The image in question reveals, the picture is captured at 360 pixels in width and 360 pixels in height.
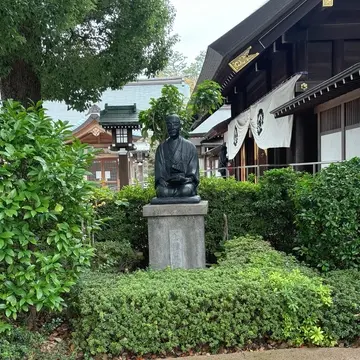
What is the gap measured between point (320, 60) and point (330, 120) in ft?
6.67

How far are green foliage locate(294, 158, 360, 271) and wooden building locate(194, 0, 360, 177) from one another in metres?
2.23

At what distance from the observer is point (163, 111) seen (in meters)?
6.68

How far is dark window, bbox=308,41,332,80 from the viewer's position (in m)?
8.42

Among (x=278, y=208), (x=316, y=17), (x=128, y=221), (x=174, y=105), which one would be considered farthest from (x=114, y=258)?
(x=316, y=17)

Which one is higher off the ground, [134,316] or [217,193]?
[217,193]

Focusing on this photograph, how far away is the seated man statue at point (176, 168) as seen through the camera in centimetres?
493

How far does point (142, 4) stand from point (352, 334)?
720 centimetres

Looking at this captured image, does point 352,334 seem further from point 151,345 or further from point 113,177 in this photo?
point 113,177

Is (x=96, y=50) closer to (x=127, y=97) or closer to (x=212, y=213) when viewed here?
(x=212, y=213)

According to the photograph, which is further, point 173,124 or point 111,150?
point 111,150

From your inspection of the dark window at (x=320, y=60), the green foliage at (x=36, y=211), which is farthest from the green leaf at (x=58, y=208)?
the dark window at (x=320, y=60)

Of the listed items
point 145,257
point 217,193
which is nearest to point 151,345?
point 145,257

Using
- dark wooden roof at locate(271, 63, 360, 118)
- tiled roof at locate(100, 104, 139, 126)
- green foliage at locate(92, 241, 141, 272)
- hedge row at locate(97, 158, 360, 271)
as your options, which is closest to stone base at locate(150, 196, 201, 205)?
green foliage at locate(92, 241, 141, 272)

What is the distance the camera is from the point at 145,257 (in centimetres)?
615
